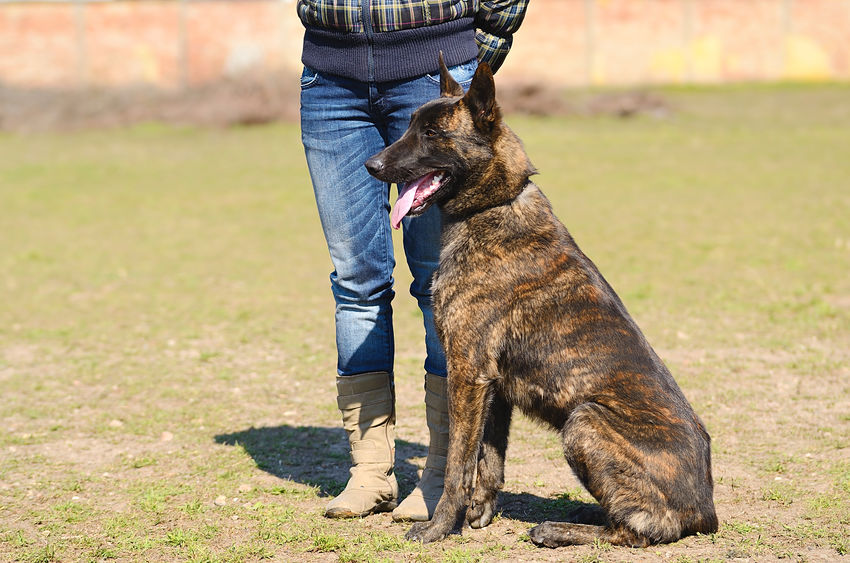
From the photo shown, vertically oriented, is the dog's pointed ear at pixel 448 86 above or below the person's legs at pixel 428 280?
above

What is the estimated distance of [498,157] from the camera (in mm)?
3572

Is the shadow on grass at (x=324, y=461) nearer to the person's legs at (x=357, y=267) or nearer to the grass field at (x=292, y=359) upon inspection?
the grass field at (x=292, y=359)

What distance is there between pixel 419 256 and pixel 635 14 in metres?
30.5

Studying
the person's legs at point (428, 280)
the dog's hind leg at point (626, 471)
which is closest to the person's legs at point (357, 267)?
the person's legs at point (428, 280)

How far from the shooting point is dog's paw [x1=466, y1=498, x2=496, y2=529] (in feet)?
12.4

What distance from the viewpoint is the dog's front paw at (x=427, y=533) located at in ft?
11.7

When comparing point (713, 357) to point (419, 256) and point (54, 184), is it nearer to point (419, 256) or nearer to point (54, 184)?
point (419, 256)

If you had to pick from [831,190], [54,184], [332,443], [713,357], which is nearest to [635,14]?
[831,190]

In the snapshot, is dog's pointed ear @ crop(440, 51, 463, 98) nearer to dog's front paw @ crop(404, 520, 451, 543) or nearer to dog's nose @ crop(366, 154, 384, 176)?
dog's nose @ crop(366, 154, 384, 176)

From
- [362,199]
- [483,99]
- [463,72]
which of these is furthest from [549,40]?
[483,99]

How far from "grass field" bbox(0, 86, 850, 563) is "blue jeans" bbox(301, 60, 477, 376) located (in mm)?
838

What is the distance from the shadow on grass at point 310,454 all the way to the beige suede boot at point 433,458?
0.34 meters

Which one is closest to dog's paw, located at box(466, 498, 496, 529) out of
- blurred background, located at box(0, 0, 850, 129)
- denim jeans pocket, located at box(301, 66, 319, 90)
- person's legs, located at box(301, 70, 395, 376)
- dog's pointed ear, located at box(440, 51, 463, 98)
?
person's legs, located at box(301, 70, 395, 376)

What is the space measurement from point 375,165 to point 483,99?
48 centimetres
